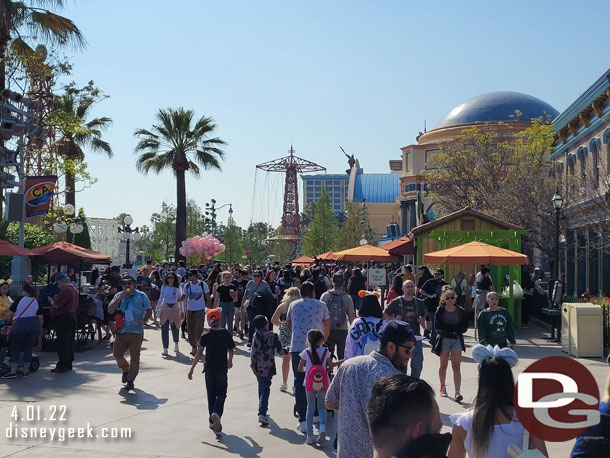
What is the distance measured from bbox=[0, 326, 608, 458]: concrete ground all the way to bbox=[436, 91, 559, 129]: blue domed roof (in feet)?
170

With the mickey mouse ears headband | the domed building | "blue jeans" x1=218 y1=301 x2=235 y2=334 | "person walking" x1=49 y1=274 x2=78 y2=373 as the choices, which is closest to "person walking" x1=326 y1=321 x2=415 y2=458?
the mickey mouse ears headband

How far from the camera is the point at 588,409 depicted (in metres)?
3.58

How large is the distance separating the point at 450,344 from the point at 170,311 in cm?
732

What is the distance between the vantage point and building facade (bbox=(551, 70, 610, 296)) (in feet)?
86.7

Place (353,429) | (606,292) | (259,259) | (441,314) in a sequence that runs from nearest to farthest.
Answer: (353,429) < (441,314) < (606,292) < (259,259)

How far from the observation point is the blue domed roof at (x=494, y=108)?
212 ft

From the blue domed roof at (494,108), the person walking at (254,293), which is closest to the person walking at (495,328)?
the person walking at (254,293)

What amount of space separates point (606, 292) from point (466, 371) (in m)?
17.5

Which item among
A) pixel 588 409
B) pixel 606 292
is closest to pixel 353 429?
pixel 588 409

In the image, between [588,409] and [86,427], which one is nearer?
[588,409]

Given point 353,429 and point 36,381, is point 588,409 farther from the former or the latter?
point 36,381

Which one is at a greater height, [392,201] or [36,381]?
[392,201]

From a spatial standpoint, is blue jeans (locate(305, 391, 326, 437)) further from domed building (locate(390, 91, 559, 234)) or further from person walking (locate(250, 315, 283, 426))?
domed building (locate(390, 91, 559, 234))

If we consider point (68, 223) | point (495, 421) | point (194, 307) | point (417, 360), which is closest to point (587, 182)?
point (194, 307)
